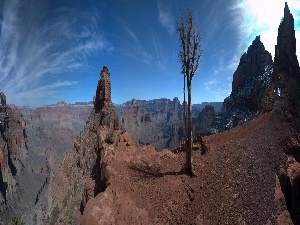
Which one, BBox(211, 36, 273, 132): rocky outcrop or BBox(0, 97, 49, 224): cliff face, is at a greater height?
BBox(211, 36, 273, 132): rocky outcrop

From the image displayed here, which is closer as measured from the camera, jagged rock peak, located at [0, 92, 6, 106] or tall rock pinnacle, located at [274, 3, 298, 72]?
tall rock pinnacle, located at [274, 3, 298, 72]

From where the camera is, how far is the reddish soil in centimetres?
1766

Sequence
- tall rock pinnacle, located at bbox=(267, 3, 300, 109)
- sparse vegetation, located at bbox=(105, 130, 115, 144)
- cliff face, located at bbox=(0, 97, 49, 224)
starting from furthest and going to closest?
cliff face, located at bbox=(0, 97, 49, 224)
tall rock pinnacle, located at bbox=(267, 3, 300, 109)
sparse vegetation, located at bbox=(105, 130, 115, 144)

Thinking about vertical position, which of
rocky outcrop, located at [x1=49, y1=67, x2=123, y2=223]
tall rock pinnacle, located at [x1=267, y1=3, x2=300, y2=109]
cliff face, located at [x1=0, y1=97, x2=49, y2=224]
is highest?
tall rock pinnacle, located at [x1=267, y1=3, x2=300, y2=109]

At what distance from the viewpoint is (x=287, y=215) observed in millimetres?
17562

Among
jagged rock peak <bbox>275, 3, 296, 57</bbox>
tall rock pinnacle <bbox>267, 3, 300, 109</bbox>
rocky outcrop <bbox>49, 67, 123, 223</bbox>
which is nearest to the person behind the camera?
tall rock pinnacle <bbox>267, 3, 300, 109</bbox>

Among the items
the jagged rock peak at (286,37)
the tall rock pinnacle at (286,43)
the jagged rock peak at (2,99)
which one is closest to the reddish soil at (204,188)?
the tall rock pinnacle at (286,43)

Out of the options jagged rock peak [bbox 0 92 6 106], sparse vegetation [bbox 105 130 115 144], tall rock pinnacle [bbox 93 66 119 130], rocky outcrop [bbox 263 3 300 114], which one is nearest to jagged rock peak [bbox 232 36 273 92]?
rocky outcrop [bbox 263 3 300 114]

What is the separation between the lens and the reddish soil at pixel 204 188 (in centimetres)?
1766

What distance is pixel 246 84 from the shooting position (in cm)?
11094

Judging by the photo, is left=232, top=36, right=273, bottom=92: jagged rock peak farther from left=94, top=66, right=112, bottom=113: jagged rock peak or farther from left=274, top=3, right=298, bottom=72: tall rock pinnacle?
left=94, top=66, right=112, bottom=113: jagged rock peak

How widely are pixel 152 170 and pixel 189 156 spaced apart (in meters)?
3.95

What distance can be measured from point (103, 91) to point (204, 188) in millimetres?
44775

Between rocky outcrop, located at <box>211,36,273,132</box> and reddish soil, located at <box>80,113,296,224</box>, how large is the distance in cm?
7731
